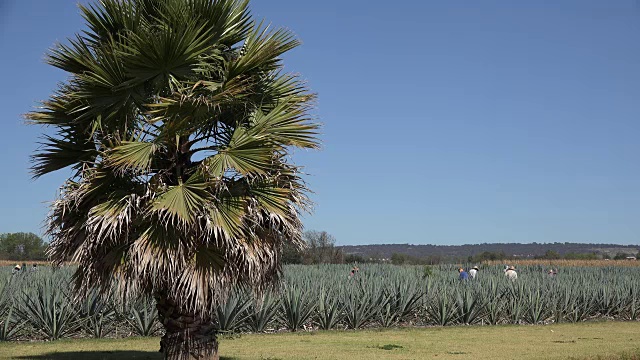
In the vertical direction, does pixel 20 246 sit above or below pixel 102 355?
above

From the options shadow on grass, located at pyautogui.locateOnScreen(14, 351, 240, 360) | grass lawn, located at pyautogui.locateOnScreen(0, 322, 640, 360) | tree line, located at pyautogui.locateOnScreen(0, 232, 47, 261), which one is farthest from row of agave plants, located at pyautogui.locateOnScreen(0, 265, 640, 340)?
tree line, located at pyautogui.locateOnScreen(0, 232, 47, 261)

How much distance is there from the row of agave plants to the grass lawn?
60cm

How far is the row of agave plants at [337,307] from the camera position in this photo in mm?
15516

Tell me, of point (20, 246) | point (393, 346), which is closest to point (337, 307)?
point (393, 346)

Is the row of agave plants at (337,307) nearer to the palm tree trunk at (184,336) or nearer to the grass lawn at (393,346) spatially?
the grass lawn at (393,346)

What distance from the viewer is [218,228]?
9.18m

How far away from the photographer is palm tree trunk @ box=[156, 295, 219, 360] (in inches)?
384

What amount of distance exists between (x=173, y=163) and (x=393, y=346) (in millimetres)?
6285

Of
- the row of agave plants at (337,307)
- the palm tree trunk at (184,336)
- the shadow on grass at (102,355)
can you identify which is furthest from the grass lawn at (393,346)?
the palm tree trunk at (184,336)

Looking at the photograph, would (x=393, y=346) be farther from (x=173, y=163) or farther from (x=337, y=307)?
(x=173, y=163)

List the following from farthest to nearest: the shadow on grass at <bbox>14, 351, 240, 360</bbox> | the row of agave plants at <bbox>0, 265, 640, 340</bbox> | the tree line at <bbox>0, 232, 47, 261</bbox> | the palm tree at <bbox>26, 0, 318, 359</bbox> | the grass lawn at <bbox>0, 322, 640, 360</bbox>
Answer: the tree line at <bbox>0, 232, 47, 261</bbox>, the row of agave plants at <bbox>0, 265, 640, 340</bbox>, the grass lawn at <bbox>0, 322, 640, 360</bbox>, the shadow on grass at <bbox>14, 351, 240, 360</bbox>, the palm tree at <bbox>26, 0, 318, 359</bbox>

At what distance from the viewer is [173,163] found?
9961mm

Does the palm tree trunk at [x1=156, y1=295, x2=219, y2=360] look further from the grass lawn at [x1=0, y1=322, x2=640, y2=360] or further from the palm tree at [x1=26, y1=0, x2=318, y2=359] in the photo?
the grass lawn at [x1=0, y1=322, x2=640, y2=360]

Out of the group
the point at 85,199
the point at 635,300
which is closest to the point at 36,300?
the point at 85,199
